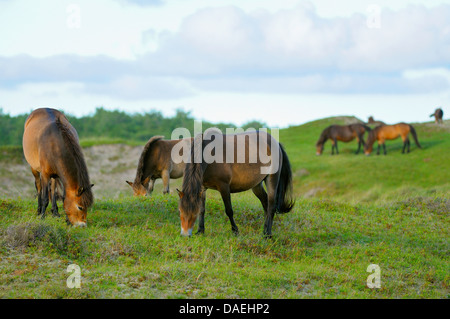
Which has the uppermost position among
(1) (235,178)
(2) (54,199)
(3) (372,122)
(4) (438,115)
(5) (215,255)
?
(4) (438,115)

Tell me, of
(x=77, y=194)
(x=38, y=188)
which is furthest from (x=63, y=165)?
(x=38, y=188)

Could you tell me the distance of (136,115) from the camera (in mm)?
48969

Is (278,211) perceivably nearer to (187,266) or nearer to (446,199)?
(187,266)

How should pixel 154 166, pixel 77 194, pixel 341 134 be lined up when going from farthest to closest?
1. pixel 341 134
2. pixel 154 166
3. pixel 77 194

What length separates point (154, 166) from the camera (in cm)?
1320

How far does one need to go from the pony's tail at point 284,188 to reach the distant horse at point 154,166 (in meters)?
4.05

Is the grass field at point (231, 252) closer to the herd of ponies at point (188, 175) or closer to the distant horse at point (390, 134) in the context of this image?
the herd of ponies at point (188, 175)

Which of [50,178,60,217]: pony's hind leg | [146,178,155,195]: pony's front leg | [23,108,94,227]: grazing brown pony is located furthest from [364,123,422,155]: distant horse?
[23,108,94,227]: grazing brown pony

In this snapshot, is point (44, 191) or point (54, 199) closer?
point (44, 191)

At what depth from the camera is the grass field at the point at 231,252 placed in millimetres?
6684

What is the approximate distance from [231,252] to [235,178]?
5.50ft

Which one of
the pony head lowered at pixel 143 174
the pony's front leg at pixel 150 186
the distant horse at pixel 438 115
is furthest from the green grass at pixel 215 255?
the distant horse at pixel 438 115

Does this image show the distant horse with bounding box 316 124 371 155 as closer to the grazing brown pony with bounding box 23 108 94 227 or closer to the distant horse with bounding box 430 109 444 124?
the distant horse with bounding box 430 109 444 124

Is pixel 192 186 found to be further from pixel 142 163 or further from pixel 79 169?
pixel 142 163
